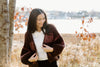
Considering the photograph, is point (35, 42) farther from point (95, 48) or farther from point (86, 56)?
point (95, 48)

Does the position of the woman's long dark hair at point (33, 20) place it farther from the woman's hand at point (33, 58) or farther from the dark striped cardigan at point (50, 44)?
the woman's hand at point (33, 58)

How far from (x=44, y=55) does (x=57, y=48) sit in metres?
0.20

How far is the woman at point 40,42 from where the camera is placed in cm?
220

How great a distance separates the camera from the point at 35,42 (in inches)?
89.4

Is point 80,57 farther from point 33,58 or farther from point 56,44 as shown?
point 33,58

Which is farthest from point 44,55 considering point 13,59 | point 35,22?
point 13,59

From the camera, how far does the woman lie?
220 centimetres

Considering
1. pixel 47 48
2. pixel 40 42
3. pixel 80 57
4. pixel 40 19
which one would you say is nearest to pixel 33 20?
pixel 40 19

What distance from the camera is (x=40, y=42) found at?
2.27 meters

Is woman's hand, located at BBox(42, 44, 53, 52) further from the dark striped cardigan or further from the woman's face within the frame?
the woman's face

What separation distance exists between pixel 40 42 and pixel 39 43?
2 centimetres

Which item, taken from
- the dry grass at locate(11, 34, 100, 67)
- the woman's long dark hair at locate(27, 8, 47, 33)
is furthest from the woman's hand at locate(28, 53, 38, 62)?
the dry grass at locate(11, 34, 100, 67)

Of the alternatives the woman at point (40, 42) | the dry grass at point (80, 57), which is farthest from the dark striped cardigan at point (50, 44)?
the dry grass at point (80, 57)

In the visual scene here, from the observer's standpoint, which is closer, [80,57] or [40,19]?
[40,19]
